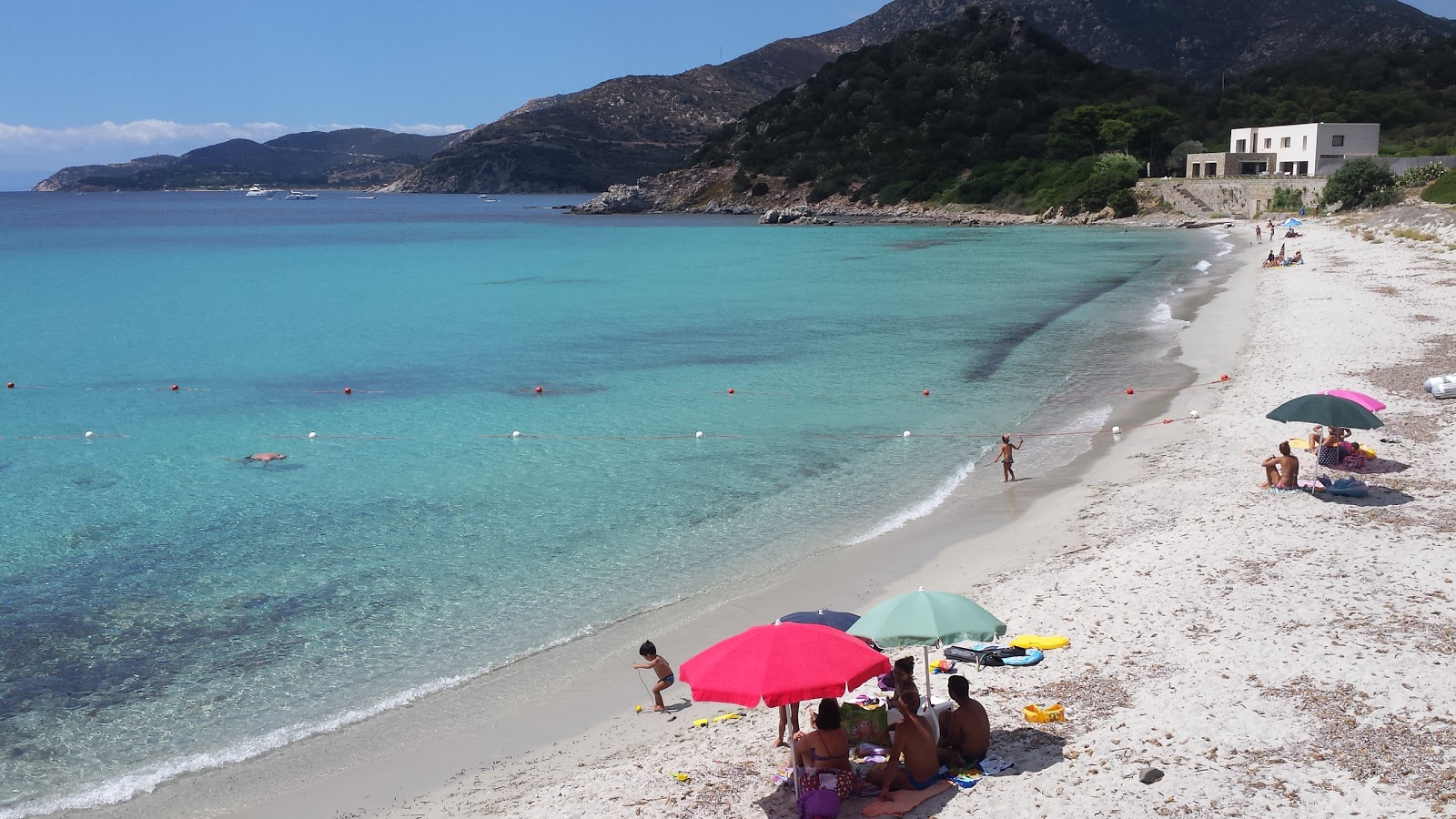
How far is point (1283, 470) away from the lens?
48.6ft

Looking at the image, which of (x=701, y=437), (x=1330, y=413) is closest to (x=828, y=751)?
(x=1330, y=413)

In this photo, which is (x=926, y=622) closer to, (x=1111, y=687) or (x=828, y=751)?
(x=828, y=751)

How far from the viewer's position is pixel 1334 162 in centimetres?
9056

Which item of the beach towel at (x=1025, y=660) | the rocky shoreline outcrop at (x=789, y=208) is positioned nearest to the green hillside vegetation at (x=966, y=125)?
the rocky shoreline outcrop at (x=789, y=208)

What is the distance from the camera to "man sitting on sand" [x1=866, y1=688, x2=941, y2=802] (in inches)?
324

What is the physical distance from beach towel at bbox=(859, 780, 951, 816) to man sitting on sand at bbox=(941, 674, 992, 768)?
0.26m

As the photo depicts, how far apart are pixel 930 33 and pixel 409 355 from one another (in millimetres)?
141246

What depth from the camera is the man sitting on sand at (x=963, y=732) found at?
332 inches

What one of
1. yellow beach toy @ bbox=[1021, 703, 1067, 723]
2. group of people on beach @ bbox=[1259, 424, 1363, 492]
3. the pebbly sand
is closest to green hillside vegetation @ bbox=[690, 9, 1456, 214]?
group of people on beach @ bbox=[1259, 424, 1363, 492]

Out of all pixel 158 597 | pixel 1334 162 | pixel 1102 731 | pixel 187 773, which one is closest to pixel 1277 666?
pixel 1102 731

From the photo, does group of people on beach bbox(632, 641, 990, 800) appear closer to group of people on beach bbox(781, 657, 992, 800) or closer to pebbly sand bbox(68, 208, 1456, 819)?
group of people on beach bbox(781, 657, 992, 800)

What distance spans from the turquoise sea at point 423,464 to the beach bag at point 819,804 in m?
5.20

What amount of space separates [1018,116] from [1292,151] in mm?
43538

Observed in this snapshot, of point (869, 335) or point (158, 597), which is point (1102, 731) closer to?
point (158, 597)
